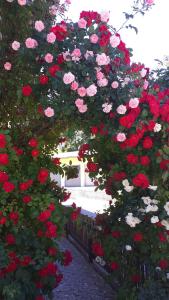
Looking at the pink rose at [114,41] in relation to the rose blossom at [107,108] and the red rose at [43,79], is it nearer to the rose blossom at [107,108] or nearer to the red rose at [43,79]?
the rose blossom at [107,108]

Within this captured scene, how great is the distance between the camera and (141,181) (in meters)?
3.65

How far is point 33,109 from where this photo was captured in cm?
436

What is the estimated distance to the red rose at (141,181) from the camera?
3.65m

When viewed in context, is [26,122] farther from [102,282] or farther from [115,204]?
[102,282]

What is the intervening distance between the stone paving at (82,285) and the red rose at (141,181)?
2006 mm

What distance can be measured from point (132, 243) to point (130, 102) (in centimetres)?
156

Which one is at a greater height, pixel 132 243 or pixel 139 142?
pixel 139 142

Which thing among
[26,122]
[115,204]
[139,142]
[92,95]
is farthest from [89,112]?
[115,204]

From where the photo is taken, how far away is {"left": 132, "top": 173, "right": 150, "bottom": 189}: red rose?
3.65m

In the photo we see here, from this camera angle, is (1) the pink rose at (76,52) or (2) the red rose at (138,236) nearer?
(1) the pink rose at (76,52)

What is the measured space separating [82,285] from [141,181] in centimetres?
260

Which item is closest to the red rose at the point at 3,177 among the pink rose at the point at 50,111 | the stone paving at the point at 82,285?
the pink rose at the point at 50,111

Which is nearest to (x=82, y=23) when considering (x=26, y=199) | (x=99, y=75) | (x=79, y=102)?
(x=99, y=75)

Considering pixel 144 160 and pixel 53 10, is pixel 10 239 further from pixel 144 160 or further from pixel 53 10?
pixel 53 10
